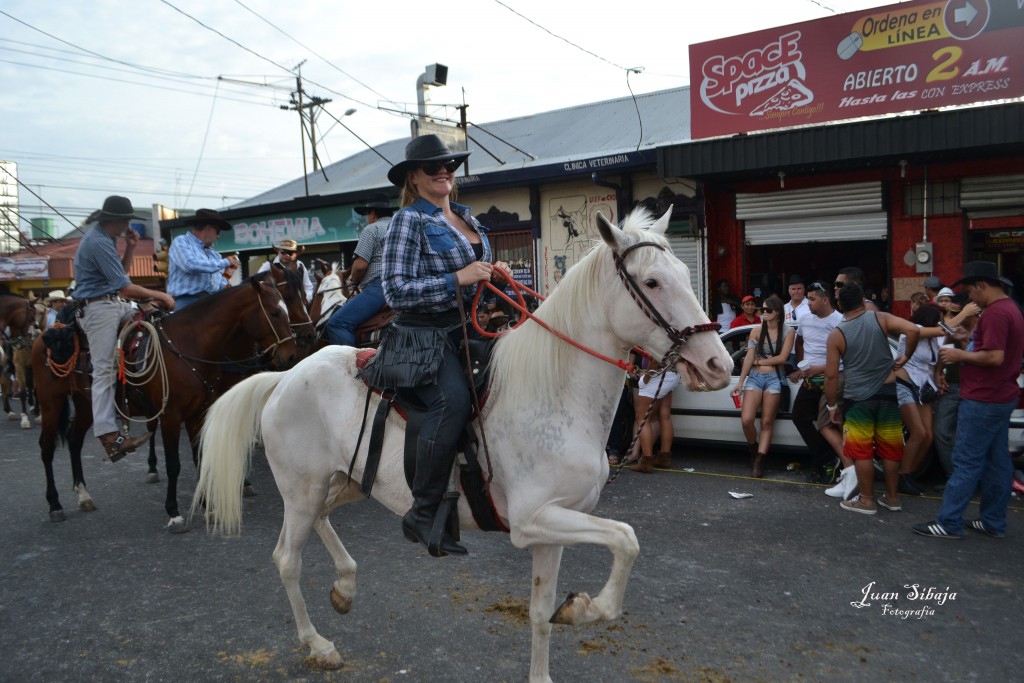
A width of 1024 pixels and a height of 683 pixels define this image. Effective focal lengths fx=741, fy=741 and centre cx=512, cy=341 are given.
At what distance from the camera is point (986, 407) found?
5617mm

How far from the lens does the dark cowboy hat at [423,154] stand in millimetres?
3543

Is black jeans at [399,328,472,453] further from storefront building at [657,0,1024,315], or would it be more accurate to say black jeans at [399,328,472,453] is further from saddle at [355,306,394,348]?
storefront building at [657,0,1024,315]

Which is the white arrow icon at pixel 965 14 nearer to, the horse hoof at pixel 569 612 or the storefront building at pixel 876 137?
the storefront building at pixel 876 137

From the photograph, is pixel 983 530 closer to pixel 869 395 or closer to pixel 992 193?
pixel 869 395

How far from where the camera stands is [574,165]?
13.5 meters

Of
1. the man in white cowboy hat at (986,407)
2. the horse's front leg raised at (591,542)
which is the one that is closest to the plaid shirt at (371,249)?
the horse's front leg raised at (591,542)

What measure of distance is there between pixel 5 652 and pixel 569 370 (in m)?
3.66

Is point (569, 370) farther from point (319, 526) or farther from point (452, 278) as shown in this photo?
point (319, 526)

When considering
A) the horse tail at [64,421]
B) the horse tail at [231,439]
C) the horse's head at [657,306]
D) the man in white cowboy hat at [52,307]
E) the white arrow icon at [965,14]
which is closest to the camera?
the horse's head at [657,306]

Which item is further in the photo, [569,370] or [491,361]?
[491,361]

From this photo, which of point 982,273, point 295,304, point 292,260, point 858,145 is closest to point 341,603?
point 295,304

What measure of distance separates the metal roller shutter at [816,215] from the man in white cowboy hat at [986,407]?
5975 millimetres

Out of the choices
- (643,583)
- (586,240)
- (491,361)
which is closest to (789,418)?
(643,583)

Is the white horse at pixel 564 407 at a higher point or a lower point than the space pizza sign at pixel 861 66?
lower
